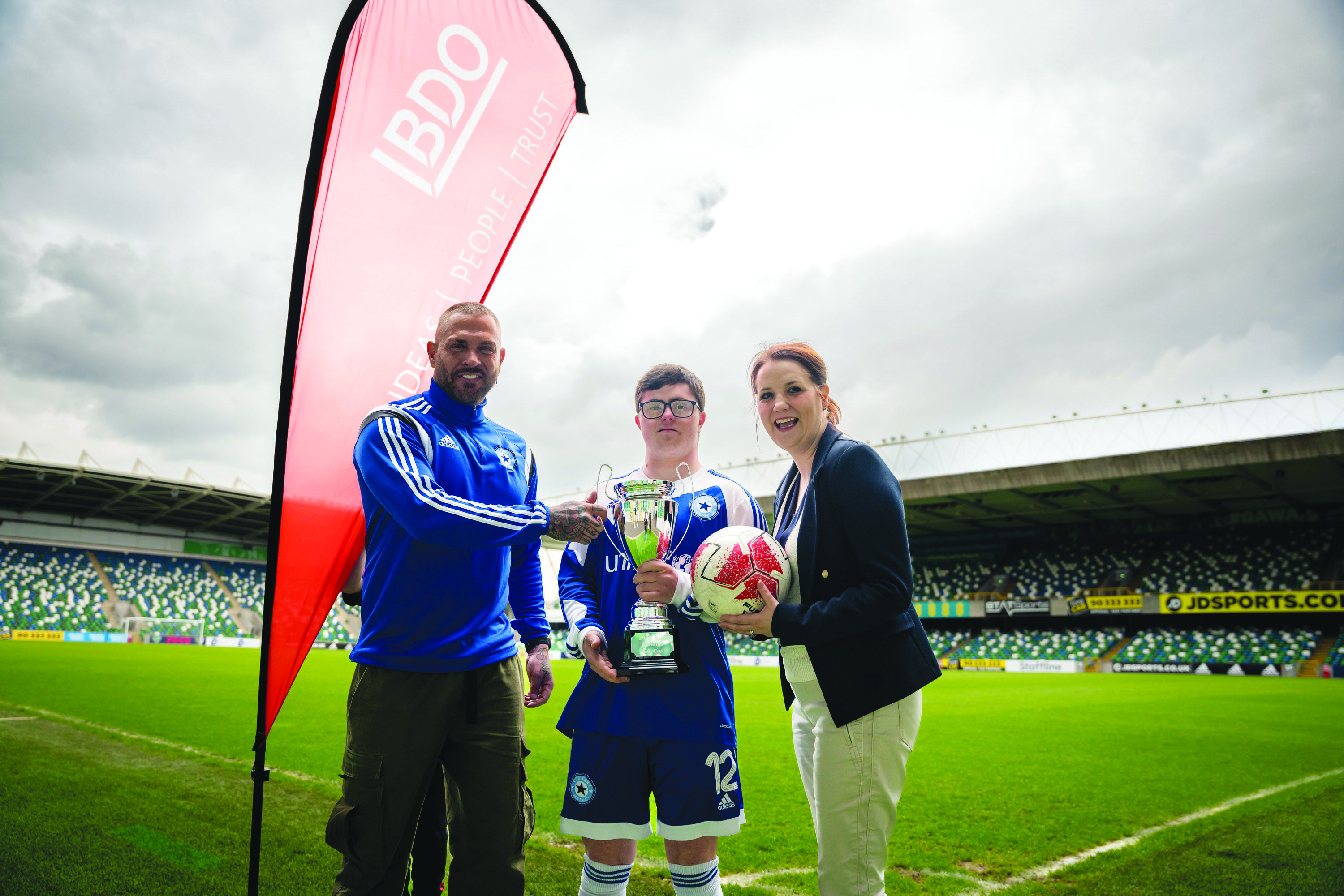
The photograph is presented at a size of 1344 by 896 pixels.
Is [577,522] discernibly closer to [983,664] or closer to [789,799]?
[789,799]

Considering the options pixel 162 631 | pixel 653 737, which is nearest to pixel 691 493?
pixel 653 737

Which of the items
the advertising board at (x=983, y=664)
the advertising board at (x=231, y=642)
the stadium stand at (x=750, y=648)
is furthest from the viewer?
the advertising board at (x=231, y=642)

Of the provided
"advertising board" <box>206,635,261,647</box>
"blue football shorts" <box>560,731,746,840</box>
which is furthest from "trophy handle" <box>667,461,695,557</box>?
"advertising board" <box>206,635,261,647</box>

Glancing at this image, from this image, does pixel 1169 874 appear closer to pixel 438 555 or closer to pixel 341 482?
pixel 438 555

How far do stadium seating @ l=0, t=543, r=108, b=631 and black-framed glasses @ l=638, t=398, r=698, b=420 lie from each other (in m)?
40.6

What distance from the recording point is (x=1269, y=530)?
28.8 m

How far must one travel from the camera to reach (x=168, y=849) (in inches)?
143

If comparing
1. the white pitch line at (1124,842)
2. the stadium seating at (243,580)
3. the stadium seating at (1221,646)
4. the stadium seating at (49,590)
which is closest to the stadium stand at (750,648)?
the stadium seating at (1221,646)

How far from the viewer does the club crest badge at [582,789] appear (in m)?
2.36

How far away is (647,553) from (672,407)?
2.06ft

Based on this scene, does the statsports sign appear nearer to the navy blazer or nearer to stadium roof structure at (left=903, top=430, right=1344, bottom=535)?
stadium roof structure at (left=903, top=430, right=1344, bottom=535)

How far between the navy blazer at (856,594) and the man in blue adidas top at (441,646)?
715 mm

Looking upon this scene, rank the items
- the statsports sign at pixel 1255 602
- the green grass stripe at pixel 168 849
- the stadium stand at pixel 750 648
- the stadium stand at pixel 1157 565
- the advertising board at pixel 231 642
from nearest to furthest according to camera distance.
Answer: the green grass stripe at pixel 168 849, the statsports sign at pixel 1255 602, the stadium stand at pixel 1157 565, the stadium stand at pixel 750 648, the advertising board at pixel 231 642

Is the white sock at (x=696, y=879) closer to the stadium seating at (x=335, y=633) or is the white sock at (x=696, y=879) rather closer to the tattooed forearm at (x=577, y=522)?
the tattooed forearm at (x=577, y=522)
